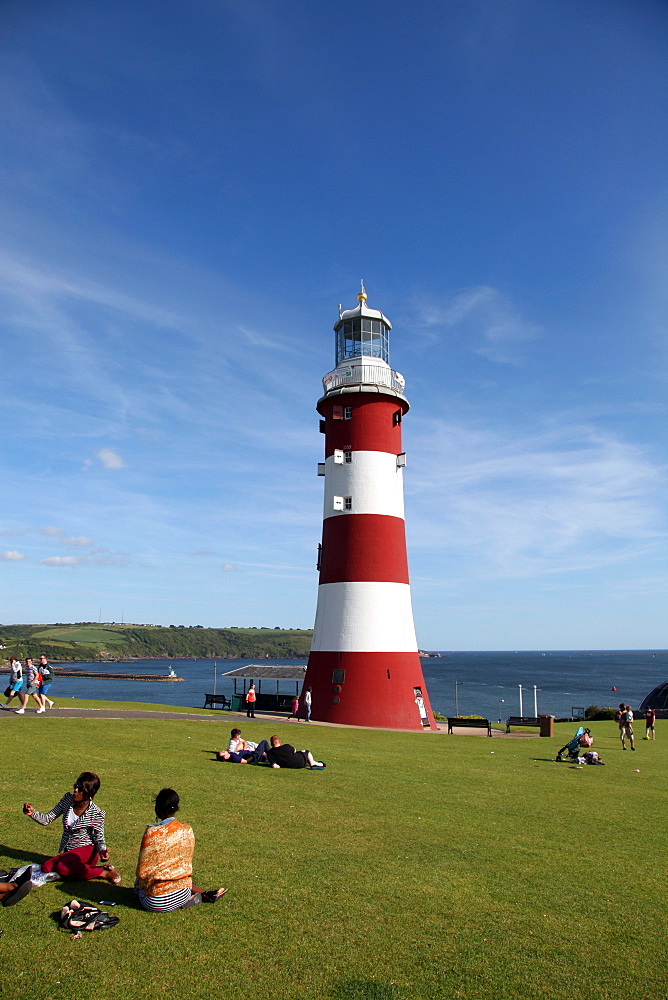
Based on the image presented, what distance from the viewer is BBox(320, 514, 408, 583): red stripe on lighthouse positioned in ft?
88.2

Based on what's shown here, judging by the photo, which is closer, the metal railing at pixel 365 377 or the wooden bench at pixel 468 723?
the metal railing at pixel 365 377

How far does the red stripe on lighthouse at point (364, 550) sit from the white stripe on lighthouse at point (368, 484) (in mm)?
434

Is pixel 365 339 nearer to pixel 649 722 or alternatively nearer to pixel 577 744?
pixel 577 744

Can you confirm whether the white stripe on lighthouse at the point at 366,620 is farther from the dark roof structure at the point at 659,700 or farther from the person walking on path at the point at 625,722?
the dark roof structure at the point at 659,700

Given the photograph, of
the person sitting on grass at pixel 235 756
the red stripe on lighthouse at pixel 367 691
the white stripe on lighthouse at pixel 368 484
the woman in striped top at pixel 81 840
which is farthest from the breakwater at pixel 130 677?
the woman in striped top at pixel 81 840

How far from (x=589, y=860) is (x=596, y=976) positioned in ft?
10.9

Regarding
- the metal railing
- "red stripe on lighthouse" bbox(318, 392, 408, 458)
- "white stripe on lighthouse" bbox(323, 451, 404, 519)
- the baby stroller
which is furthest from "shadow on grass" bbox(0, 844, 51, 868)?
the metal railing

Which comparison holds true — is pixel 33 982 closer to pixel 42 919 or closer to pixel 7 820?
pixel 42 919

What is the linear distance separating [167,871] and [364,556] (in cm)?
2113

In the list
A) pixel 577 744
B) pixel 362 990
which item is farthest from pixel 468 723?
pixel 362 990

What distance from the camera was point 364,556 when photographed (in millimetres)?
26953

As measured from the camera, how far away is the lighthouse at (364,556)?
1032 inches

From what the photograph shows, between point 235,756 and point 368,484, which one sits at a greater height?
point 368,484

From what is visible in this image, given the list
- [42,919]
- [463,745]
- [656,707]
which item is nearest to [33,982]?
[42,919]
